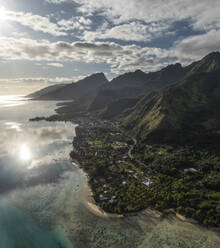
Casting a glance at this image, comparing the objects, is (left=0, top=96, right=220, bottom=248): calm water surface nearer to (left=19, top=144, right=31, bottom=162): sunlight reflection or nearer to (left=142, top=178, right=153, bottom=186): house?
(left=142, top=178, right=153, bottom=186): house

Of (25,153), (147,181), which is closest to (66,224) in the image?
(147,181)

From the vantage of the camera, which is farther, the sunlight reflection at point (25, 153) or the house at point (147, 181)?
the sunlight reflection at point (25, 153)

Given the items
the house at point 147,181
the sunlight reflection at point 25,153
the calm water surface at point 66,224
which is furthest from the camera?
the sunlight reflection at point 25,153

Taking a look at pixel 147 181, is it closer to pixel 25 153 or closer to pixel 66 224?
pixel 66 224

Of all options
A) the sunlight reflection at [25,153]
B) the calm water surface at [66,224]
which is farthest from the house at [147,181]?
the sunlight reflection at [25,153]

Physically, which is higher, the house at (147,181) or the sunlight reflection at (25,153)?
the sunlight reflection at (25,153)

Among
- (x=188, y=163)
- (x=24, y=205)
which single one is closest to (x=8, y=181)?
(x=24, y=205)

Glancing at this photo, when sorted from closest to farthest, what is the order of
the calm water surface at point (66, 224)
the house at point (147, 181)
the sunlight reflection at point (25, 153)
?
the calm water surface at point (66, 224), the house at point (147, 181), the sunlight reflection at point (25, 153)

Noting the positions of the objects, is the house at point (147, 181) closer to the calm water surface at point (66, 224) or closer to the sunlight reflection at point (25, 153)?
the calm water surface at point (66, 224)

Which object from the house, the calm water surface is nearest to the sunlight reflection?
the calm water surface

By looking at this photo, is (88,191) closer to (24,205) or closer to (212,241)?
(24,205)
